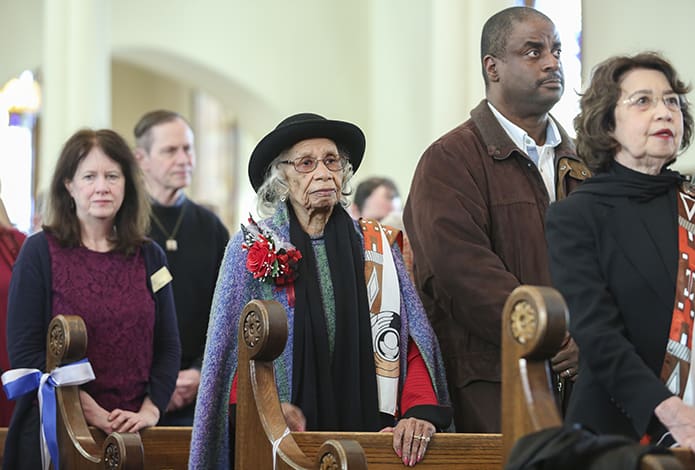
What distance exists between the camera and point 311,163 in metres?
3.96

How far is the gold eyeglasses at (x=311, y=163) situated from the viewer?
3947 millimetres

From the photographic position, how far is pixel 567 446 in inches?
92.4

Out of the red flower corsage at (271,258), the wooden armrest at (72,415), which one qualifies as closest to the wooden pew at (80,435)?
the wooden armrest at (72,415)

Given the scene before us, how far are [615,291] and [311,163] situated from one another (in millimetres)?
1247

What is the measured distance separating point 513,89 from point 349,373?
3.75 feet

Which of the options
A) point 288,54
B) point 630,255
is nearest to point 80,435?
point 630,255

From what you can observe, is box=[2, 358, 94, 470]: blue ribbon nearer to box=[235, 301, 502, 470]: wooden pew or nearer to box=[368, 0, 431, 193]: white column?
box=[235, 301, 502, 470]: wooden pew

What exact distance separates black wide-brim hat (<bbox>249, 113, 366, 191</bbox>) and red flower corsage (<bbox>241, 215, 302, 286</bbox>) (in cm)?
29

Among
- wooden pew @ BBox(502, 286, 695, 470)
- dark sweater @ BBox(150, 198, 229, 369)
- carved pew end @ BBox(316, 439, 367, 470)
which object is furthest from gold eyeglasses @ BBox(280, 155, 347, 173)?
dark sweater @ BBox(150, 198, 229, 369)

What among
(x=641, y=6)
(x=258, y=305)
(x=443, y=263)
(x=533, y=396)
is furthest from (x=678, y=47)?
(x=533, y=396)

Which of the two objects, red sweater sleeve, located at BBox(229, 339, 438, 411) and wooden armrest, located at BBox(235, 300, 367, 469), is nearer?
wooden armrest, located at BBox(235, 300, 367, 469)

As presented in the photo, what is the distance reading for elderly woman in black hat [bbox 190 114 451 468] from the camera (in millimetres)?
3754

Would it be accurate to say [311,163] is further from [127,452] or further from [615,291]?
[615,291]

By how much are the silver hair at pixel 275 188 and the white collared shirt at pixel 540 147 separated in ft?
1.81
